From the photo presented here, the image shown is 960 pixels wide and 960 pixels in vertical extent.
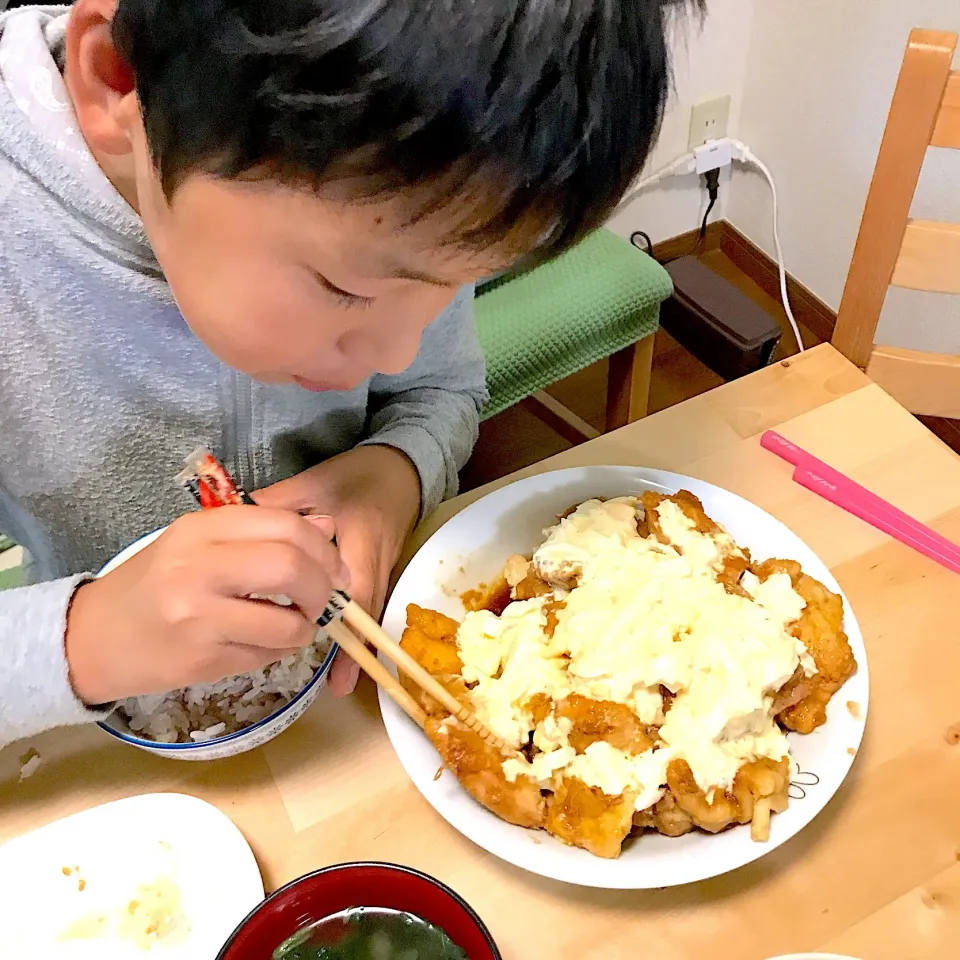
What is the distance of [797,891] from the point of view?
0.56 meters

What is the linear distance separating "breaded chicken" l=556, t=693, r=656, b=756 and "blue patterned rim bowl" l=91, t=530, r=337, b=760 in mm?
158

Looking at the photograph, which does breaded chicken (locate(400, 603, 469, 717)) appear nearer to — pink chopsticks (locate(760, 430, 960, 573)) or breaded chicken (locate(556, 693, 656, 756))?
breaded chicken (locate(556, 693, 656, 756))

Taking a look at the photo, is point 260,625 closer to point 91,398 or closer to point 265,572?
point 265,572

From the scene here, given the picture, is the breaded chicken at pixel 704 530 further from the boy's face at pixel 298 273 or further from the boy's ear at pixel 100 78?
the boy's ear at pixel 100 78

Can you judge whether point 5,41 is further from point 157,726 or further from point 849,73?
point 849,73

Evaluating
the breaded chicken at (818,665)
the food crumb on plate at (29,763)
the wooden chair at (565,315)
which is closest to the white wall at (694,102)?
the wooden chair at (565,315)

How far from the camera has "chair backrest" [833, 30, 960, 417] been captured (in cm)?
80

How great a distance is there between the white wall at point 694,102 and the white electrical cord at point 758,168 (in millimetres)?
19

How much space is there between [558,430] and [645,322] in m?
0.42

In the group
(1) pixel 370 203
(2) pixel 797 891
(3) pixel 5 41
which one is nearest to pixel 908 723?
(2) pixel 797 891

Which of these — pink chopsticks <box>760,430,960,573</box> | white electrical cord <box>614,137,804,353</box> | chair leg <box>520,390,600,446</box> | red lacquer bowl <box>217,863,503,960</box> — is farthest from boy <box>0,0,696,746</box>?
white electrical cord <box>614,137,804,353</box>

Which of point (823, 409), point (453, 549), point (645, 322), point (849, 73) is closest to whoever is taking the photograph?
point (453, 549)

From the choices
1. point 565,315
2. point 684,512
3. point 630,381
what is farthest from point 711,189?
point 684,512

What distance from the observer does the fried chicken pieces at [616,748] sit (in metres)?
0.54
